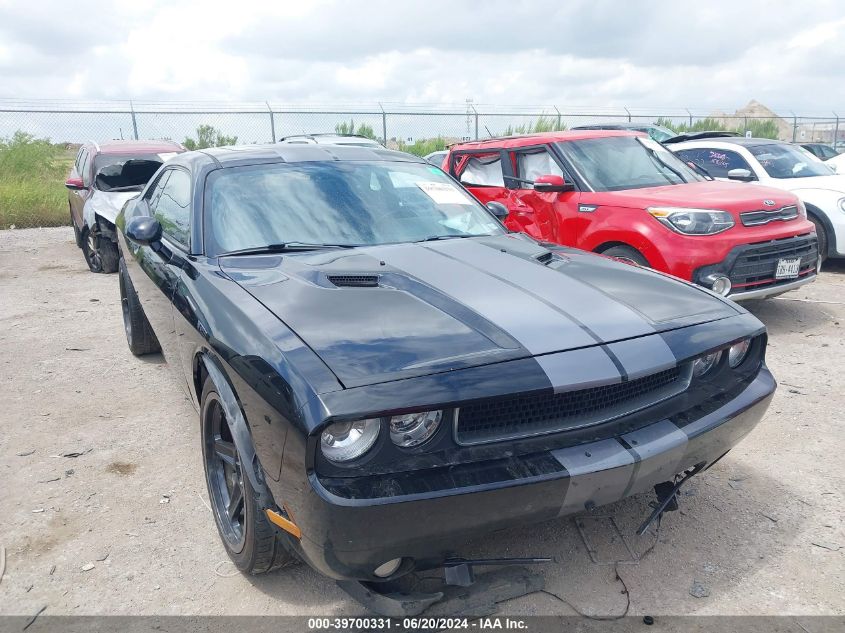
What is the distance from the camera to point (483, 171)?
691 centimetres

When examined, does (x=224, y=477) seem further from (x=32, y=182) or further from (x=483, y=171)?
(x=32, y=182)

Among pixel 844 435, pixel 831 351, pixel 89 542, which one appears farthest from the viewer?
pixel 831 351

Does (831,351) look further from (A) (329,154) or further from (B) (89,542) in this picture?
(B) (89,542)

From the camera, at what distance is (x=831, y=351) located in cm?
505

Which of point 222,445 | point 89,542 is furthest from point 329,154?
point 89,542

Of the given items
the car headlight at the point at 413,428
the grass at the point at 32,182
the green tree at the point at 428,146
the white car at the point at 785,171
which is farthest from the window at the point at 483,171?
the green tree at the point at 428,146

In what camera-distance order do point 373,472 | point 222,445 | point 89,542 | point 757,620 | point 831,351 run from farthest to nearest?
point 831,351 → point 89,542 → point 222,445 → point 757,620 → point 373,472

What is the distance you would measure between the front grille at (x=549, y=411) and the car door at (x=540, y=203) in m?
3.62

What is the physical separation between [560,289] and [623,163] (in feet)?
13.1

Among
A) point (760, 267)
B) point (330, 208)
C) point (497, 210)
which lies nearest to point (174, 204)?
point (330, 208)

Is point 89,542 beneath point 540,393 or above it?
beneath

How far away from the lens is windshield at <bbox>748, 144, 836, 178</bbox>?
826 centimetres

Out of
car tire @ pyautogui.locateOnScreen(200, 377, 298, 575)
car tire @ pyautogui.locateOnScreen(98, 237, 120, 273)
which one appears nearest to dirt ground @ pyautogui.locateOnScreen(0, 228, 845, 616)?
car tire @ pyautogui.locateOnScreen(200, 377, 298, 575)

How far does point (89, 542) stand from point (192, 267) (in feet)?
3.98
